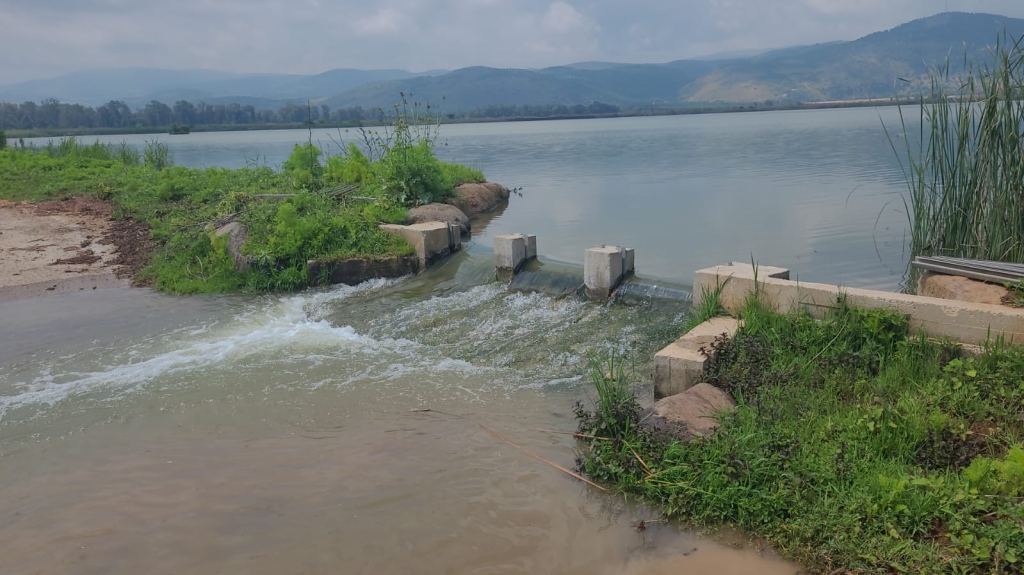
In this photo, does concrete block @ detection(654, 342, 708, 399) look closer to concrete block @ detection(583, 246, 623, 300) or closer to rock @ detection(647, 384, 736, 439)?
rock @ detection(647, 384, 736, 439)

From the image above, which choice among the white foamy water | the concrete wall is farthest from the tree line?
the concrete wall

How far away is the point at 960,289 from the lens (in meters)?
5.75

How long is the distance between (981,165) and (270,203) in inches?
392

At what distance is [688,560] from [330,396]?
3.48 metres

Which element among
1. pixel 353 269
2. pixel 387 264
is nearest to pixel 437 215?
pixel 387 264

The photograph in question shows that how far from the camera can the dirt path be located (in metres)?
10.6

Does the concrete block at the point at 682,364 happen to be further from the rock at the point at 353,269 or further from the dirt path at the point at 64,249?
the dirt path at the point at 64,249

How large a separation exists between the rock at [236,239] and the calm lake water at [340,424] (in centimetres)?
93

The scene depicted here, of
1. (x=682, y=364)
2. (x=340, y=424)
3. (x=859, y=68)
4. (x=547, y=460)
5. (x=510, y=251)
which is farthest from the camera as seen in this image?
(x=859, y=68)

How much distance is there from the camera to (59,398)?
20.8 feet

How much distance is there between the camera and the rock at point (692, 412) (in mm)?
4609

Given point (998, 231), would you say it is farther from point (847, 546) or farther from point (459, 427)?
point (459, 427)

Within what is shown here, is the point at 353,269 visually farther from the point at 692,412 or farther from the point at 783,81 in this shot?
the point at 783,81

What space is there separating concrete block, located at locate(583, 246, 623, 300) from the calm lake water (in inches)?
10.8
